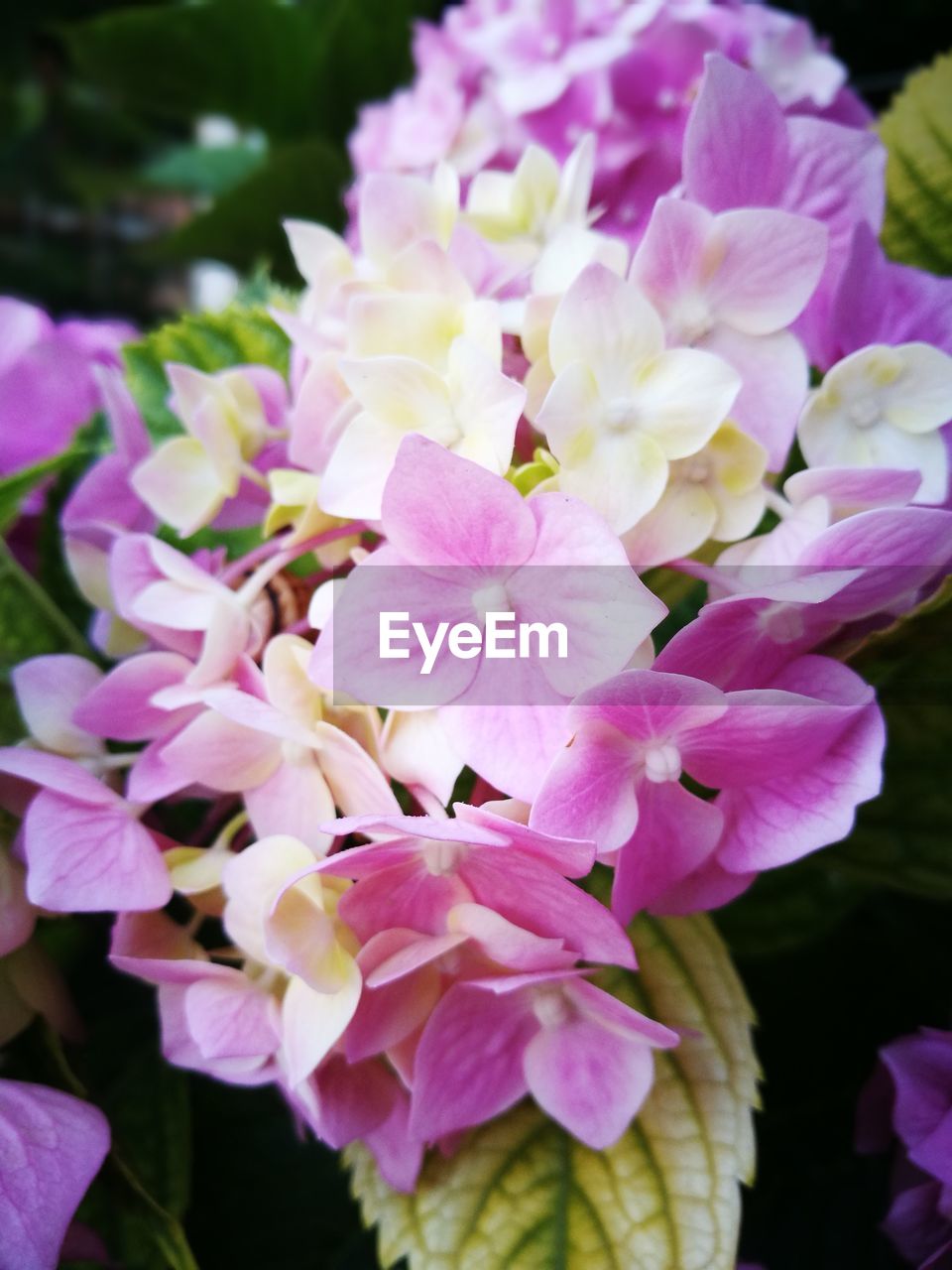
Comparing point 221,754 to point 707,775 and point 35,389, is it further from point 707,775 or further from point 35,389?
point 35,389

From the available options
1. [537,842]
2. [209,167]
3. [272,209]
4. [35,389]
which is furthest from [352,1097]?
[209,167]

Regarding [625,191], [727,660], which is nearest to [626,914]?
[727,660]

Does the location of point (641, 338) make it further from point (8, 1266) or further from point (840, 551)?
point (8, 1266)

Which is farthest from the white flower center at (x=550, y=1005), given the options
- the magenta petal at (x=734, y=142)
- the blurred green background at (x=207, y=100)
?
the blurred green background at (x=207, y=100)

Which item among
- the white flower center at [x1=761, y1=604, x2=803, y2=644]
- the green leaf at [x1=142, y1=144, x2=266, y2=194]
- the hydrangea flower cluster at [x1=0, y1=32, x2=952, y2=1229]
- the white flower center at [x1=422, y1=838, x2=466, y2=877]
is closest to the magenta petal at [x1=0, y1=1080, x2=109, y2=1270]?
the hydrangea flower cluster at [x1=0, y1=32, x2=952, y2=1229]

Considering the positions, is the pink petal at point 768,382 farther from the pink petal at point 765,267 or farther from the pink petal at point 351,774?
the pink petal at point 351,774

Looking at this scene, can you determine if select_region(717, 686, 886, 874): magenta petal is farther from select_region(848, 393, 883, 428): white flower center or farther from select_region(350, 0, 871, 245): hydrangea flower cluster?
select_region(350, 0, 871, 245): hydrangea flower cluster
